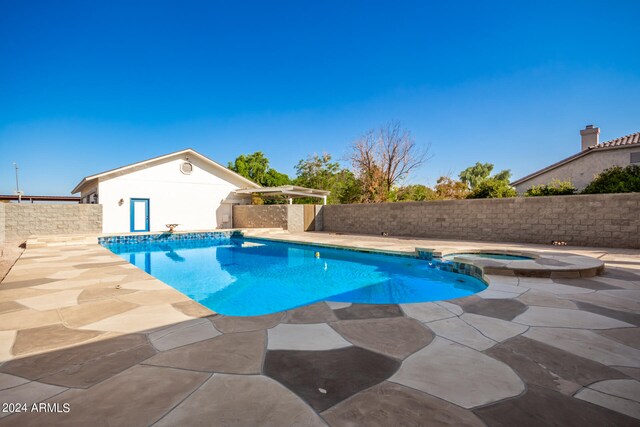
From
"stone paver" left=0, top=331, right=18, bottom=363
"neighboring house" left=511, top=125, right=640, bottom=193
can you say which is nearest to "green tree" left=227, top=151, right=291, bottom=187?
"neighboring house" left=511, top=125, right=640, bottom=193

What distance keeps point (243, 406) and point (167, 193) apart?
16218 millimetres

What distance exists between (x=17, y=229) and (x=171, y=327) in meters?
14.7

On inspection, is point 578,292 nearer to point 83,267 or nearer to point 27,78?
point 83,267

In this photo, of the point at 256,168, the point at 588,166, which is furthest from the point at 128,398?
the point at 256,168

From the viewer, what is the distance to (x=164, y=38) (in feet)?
42.9

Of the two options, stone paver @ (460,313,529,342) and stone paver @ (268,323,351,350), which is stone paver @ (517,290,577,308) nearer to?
stone paver @ (460,313,529,342)

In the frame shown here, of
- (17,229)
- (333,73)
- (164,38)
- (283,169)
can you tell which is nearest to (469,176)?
(283,169)

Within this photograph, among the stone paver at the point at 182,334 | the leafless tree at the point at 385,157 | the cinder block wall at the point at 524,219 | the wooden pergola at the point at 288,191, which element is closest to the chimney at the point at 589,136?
the leafless tree at the point at 385,157

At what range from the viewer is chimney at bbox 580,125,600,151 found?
17125 mm

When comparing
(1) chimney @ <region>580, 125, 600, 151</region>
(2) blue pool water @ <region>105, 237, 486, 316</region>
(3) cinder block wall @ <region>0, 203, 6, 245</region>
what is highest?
(1) chimney @ <region>580, 125, 600, 151</region>

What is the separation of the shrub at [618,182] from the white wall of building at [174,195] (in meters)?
17.6

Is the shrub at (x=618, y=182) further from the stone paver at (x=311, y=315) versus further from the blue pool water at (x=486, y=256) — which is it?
the stone paver at (x=311, y=315)

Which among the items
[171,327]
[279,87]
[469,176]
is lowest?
[171,327]

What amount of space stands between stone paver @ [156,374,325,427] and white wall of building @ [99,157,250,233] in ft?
50.4
